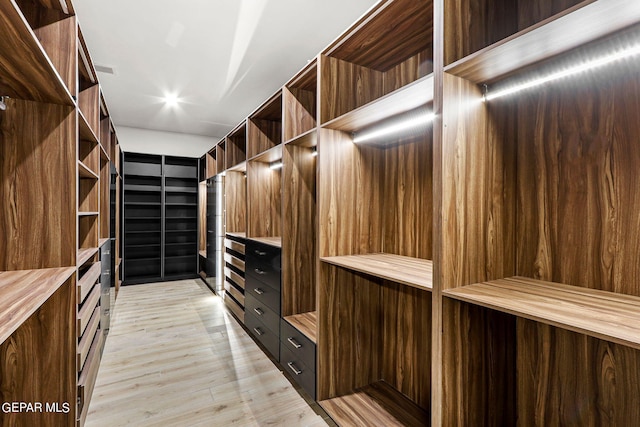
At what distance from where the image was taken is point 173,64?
316 centimetres

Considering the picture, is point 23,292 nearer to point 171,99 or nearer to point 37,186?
point 37,186

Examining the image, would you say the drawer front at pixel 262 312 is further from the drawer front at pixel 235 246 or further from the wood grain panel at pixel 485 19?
the wood grain panel at pixel 485 19

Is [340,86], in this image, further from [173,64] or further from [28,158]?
[173,64]

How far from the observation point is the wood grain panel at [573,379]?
106 centimetres

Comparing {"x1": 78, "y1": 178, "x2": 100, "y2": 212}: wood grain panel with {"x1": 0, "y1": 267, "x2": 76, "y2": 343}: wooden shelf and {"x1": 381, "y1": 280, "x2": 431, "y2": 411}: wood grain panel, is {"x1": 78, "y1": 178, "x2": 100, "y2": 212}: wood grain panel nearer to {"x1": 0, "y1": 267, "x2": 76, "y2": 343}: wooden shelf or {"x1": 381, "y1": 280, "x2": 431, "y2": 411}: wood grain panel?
{"x1": 0, "y1": 267, "x2": 76, "y2": 343}: wooden shelf

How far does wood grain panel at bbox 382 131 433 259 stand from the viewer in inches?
70.9

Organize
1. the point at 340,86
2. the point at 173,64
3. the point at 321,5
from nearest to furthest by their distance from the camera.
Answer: the point at 340,86 < the point at 321,5 < the point at 173,64

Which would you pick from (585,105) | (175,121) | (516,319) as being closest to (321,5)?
(585,105)

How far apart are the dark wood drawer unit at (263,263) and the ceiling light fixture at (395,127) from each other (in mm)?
1092

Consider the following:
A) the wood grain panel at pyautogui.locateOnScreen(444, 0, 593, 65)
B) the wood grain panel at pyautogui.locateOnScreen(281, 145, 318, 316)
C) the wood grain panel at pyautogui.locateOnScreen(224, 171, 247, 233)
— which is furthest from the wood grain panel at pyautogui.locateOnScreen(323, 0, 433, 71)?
the wood grain panel at pyautogui.locateOnScreen(224, 171, 247, 233)

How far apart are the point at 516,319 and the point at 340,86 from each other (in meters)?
1.60

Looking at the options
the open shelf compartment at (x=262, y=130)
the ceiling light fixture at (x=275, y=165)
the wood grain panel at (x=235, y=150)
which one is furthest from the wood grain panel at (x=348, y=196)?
the wood grain panel at (x=235, y=150)

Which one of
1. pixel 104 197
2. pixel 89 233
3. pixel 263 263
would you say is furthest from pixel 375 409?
pixel 104 197

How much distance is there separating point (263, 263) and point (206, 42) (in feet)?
6.58
